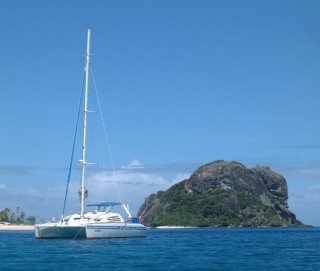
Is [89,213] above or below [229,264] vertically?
above

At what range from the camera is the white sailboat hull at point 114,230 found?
68.3 meters

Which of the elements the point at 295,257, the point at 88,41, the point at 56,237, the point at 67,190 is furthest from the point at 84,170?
the point at 295,257

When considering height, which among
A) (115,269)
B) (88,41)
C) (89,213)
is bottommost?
(115,269)

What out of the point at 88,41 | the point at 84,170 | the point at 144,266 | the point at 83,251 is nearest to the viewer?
the point at 144,266

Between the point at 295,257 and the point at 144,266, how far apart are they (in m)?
14.9

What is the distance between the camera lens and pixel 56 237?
237 feet

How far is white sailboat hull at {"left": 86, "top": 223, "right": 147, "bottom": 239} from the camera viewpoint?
2689 inches

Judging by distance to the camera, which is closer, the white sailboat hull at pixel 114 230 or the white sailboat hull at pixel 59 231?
the white sailboat hull at pixel 59 231

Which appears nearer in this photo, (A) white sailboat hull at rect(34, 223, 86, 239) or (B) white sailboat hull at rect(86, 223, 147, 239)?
(A) white sailboat hull at rect(34, 223, 86, 239)

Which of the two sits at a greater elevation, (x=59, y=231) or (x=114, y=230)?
(x=114, y=230)

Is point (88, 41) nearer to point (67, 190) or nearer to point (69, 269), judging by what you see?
point (67, 190)

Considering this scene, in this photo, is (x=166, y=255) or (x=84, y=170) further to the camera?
(x=84, y=170)

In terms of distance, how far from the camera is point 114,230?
72.2 m

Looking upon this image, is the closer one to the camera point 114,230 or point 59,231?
point 59,231
